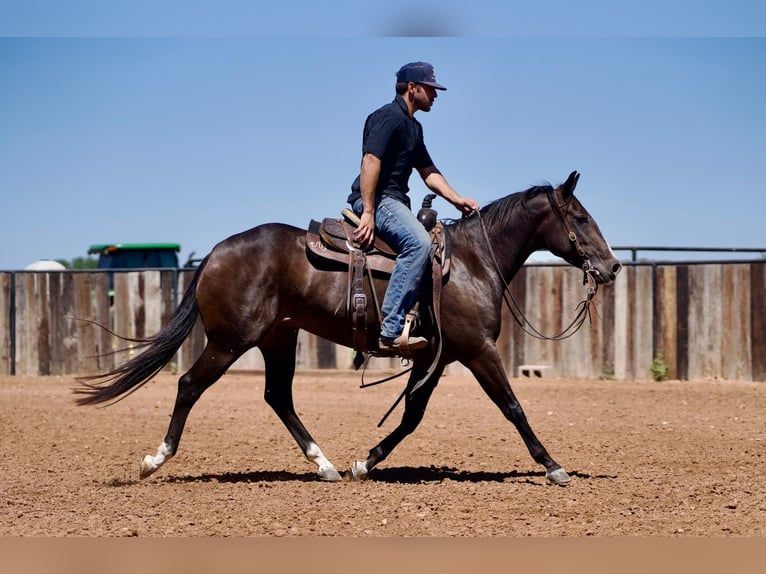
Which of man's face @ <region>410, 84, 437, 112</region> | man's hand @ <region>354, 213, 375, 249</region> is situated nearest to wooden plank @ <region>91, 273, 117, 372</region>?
man's hand @ <region>354, 213, 375, 249</region>

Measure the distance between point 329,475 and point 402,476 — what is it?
62cm

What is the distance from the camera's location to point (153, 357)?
→ 7480 mm

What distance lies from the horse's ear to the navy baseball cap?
1255 millimetres

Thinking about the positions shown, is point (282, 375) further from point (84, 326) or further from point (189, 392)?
point (84, 326)

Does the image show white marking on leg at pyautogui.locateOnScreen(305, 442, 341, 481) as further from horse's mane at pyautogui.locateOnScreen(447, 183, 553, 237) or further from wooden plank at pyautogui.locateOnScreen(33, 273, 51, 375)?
wooden plank at pyautogui.locateOnScreen(33, 273, 51, 375)

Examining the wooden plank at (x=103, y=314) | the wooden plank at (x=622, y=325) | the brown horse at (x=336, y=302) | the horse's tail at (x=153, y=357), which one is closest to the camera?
the brown horse at (x=336, y=302)

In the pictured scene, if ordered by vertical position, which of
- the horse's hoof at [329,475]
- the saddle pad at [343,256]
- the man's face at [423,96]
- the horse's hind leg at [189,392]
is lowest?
the horse's hoof at [329,475]

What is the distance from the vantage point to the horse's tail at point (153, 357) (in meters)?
7.36

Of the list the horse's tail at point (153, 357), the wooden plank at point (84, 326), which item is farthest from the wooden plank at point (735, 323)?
the wooden plank at point (84, 326)

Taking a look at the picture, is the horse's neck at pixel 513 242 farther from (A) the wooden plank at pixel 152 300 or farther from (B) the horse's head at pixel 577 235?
(A) the wooden plank at pixel 152 300

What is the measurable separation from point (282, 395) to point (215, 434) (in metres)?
2.67

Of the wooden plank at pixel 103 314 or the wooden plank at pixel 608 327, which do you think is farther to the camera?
the wooden plank at pixel 103 314

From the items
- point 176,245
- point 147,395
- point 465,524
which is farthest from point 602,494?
point 176,245

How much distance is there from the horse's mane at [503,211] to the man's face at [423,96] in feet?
3.34
